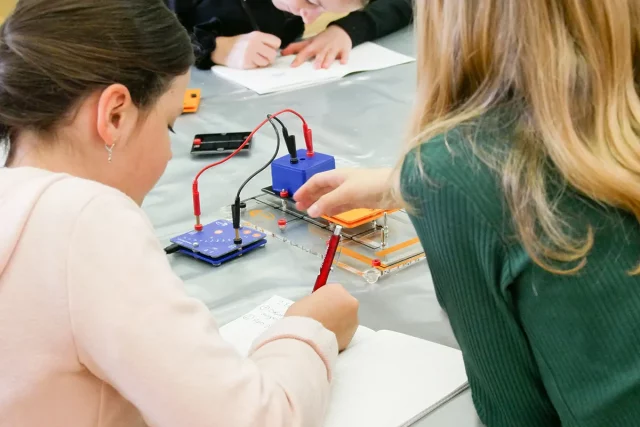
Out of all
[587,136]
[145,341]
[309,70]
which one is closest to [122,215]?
[145,341]

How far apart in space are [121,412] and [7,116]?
0.29 m

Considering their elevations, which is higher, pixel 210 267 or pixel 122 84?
pixel 122 84

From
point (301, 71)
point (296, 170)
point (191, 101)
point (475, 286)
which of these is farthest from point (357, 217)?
point (301, 71)

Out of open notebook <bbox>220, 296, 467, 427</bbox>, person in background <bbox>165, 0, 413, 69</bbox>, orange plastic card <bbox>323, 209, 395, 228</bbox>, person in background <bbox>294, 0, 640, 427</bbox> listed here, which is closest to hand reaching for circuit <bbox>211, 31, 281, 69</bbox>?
person in background <bbox>165, 0, 413, 69</bbox>

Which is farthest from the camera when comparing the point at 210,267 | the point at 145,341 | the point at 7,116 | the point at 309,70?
the point at 309,70

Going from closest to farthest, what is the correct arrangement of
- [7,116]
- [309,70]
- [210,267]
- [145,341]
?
[145,341] < [7,116] < [210,267] < [309,70]

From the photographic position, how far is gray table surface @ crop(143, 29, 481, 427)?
89 cm

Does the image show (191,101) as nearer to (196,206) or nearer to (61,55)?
(196,206)

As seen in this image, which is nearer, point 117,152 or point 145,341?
point 145,341

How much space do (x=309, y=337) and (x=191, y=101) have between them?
94cm

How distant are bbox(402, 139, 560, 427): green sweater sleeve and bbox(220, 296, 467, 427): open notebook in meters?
0.05

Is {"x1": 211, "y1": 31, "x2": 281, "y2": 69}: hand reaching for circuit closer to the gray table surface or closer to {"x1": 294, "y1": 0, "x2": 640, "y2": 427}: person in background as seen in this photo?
the gray table surface

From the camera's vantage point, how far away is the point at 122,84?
690mm

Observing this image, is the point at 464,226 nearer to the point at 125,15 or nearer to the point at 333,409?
the point at 333,409
